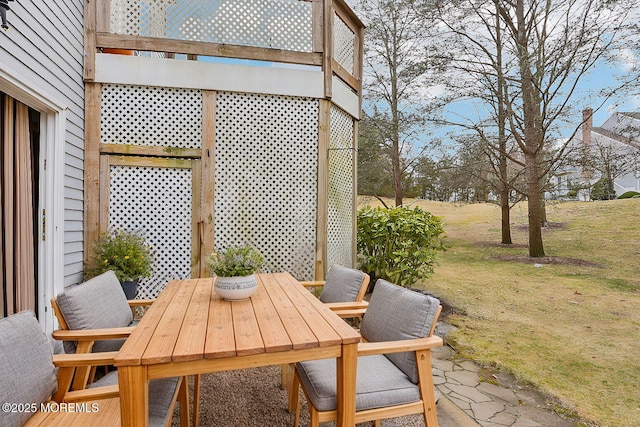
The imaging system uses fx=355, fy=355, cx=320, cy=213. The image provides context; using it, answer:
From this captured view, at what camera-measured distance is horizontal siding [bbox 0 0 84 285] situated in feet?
8.31

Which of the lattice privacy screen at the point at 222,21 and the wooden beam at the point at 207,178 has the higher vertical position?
the lattice privacy screen at the point at 222,21

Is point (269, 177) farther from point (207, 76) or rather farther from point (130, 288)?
point (130, 288)

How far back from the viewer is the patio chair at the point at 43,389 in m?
1.31

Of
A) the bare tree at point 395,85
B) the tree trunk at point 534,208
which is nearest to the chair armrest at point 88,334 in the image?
the tree trunk at point 534,208

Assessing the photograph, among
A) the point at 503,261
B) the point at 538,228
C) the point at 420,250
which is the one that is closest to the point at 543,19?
the point at 538,228

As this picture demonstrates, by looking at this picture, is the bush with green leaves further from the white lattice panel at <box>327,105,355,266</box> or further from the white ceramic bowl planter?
the white ceramic bowl planter

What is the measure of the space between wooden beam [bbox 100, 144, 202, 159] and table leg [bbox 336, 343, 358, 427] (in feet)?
10.7

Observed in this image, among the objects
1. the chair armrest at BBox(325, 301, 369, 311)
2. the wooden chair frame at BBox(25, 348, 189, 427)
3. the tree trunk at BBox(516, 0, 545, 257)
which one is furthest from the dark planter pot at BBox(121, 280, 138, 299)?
the tree trunk at BBox(516, 0, 545, 257)

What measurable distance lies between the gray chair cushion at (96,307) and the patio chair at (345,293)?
1.20 m

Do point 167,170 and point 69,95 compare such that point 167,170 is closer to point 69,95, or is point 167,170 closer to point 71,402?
point 69,95

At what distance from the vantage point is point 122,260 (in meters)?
3.62

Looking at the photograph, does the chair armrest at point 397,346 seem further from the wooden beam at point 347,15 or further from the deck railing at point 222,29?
the wooden beam at point 347,15

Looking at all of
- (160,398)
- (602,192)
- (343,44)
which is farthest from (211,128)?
(602,192)

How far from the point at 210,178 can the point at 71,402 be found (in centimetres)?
292
